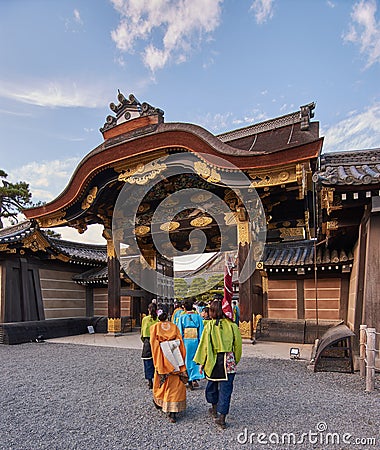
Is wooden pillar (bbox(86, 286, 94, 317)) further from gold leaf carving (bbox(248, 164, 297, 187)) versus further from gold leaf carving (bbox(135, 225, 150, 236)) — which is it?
gold leaf carving (bbox(248, 164, 297, 187))

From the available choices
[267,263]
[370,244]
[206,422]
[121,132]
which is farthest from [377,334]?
[121,132]

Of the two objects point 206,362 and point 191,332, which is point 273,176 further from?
point 206,362

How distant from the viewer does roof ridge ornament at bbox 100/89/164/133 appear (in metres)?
9.57

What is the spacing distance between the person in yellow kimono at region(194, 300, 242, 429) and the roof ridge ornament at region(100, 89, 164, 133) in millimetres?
6981

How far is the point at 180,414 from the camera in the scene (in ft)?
12.8

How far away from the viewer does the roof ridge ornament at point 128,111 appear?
31.4 ft

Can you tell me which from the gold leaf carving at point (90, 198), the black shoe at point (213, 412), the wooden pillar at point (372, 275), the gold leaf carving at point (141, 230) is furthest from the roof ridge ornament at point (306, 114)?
the black shoe at point (213, 412)

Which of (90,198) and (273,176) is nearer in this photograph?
(273,176)

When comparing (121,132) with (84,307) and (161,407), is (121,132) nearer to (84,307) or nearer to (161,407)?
(84,307)

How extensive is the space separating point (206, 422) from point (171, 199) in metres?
7.64

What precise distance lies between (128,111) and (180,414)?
27.3 ft

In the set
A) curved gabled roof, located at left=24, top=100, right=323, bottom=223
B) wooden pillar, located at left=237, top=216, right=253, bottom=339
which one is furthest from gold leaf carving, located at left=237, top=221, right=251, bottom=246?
curved gabled roof, located at left=24, top=100, right=323, bottom=223

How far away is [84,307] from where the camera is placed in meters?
13.5

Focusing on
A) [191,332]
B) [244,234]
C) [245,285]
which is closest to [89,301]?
[245,285]
